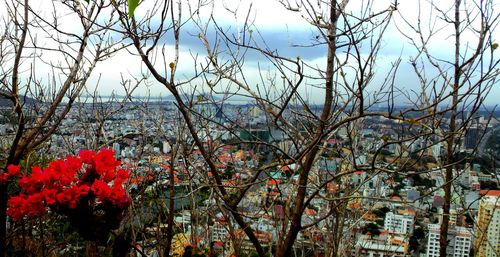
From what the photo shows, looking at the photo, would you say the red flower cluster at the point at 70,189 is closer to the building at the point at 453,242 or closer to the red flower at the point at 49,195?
the red flower at the point at 49,195

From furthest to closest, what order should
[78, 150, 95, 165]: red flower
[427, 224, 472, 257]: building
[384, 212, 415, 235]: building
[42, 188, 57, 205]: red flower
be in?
[427, 224, 472, 257]: building < [384, 212, 415, 235]: building < [78, 150, 95, 165]: red flower < [42, 188, 57, 205]: red flower

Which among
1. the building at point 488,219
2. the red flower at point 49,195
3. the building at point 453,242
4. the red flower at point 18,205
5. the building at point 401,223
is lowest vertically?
the building at point 453,242

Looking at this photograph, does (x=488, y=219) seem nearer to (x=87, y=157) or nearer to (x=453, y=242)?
(x=453, y=242)

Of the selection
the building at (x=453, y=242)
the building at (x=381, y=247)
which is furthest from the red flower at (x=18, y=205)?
the building at (x=453, y=242)

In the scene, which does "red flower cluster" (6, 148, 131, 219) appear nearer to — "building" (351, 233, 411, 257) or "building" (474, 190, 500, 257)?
"building" (351, 233, 411, 257)

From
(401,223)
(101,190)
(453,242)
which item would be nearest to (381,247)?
(401,223)

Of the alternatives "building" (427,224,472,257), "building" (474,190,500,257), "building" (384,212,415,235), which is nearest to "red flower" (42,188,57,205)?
"building" (474,190,500,257)
